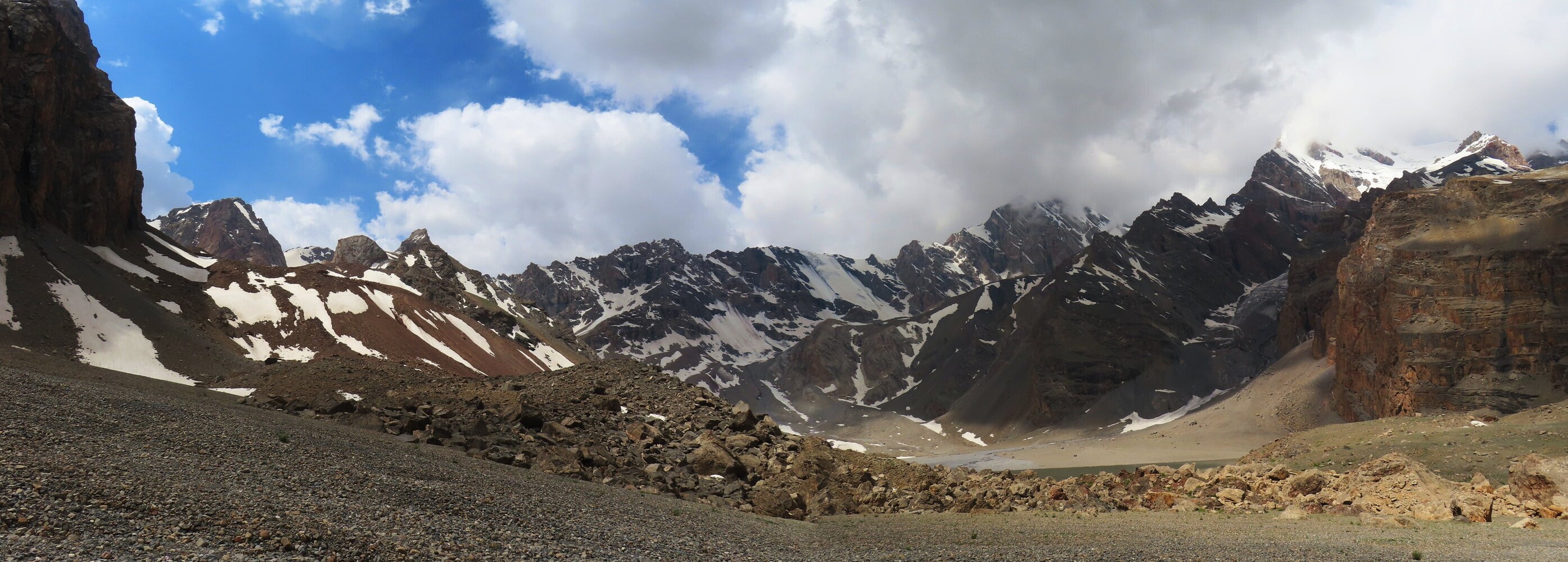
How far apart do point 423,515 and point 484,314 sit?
107 metres

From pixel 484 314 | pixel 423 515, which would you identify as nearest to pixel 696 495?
pixel 423 515

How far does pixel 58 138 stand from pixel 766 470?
80345mm

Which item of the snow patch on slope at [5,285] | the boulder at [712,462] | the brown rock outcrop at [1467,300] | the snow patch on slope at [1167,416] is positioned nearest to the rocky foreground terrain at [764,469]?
the boulder at [712,462]

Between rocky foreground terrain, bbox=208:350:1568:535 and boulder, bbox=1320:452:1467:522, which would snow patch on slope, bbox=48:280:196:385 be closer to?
rocky foreground terrain, bbox=208:350:1568:535

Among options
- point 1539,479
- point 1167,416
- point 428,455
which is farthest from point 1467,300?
point 428,455

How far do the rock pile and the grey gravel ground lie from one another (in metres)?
2.16

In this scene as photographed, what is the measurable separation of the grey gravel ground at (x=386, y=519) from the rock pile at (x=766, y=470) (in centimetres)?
216

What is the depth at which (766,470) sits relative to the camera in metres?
32.5

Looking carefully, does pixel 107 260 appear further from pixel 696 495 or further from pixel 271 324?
pixel 696 495

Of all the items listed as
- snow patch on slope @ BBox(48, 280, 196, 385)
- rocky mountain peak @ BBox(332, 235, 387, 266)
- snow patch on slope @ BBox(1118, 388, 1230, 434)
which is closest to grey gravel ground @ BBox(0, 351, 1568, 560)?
snow patch on slope @ BBox(48, 280, 196, 385)

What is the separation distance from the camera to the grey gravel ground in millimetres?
12086

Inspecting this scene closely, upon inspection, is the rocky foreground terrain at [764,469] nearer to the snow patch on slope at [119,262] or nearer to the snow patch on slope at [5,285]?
the snow patch on slope at [5,285]

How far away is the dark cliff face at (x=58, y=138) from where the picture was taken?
69.1 m

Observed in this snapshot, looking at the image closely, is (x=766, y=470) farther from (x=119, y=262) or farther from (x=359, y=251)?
(x=359, y=251)
